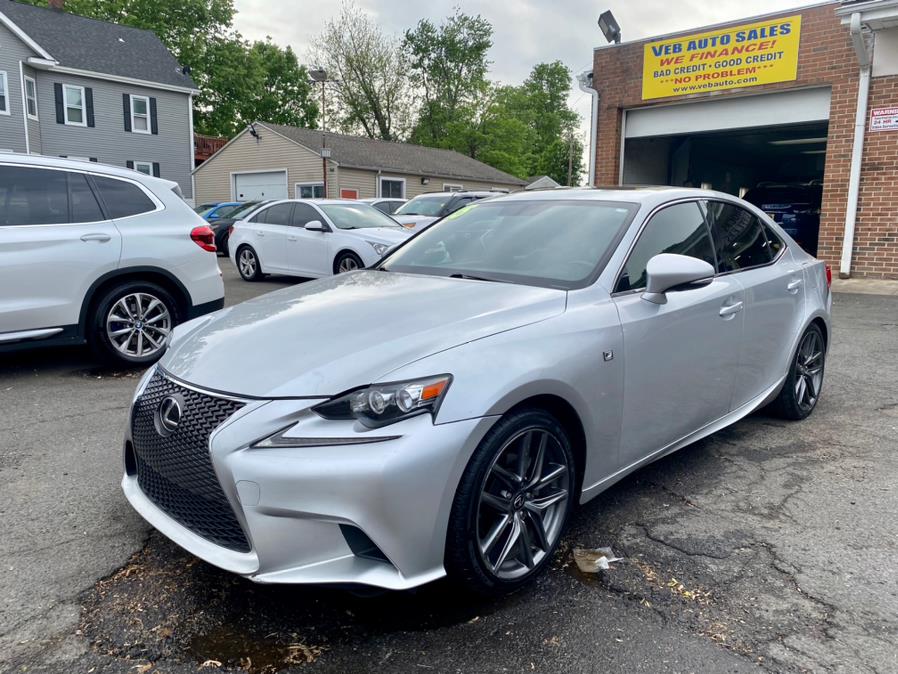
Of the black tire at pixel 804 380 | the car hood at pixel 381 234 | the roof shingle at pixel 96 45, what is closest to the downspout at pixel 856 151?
the car hood at pixel 381 234

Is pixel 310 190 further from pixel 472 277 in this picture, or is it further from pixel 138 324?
pixel 472 277

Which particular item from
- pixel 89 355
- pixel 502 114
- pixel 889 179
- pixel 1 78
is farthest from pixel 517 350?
pixel 502 114

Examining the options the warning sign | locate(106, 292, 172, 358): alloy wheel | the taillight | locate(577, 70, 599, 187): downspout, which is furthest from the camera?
locate(577, 70, 599, 187): downspout

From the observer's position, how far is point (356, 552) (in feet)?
7.39

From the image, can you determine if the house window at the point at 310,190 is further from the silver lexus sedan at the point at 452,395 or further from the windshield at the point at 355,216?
the silver lexus sedan at the point at 452,395

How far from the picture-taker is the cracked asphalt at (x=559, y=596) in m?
2.31

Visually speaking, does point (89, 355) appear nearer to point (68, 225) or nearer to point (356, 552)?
point (68, 225)

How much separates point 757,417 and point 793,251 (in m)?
1.16

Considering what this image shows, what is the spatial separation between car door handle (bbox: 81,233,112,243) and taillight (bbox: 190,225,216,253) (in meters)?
0.72

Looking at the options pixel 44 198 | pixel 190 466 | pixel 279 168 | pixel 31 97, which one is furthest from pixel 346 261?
pixel 31 97

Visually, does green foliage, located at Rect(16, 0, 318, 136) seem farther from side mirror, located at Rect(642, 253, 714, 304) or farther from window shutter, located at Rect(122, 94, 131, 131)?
side mirror, located at Rect(642, 253, 714, 304)

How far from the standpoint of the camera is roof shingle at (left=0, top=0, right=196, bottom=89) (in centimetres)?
2920

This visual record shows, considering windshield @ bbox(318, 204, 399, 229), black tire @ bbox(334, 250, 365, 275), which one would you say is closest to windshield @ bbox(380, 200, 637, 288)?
black tire @ bbox(334, 250, 365, 275)

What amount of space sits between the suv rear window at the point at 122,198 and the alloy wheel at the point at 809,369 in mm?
5261
